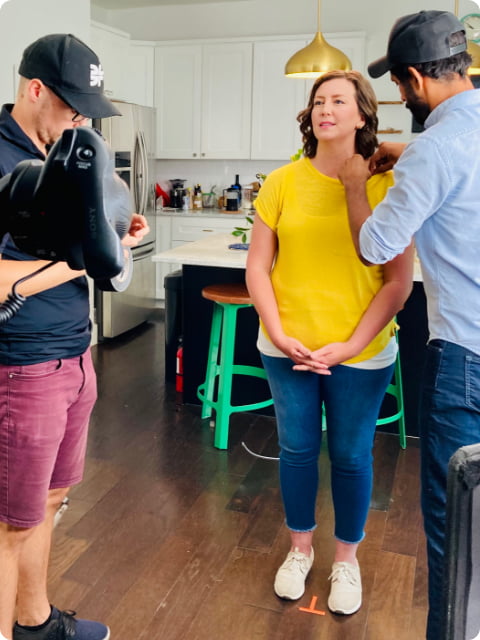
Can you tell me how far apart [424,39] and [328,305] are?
75 cm

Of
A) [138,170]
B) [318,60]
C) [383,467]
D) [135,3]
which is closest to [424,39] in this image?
[383,467]

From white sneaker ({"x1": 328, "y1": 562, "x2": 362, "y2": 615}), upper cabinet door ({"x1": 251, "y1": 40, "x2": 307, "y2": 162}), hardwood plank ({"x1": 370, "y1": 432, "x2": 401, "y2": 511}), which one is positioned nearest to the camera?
white sneaker ({"x1": 328, "y1": 562, "x2": 362, "y2": 615})

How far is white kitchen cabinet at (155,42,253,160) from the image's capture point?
6199 millimetres

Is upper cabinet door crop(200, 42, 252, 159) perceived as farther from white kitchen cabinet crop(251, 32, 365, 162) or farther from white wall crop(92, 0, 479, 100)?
white wall crop(92, 0, 479, 100)

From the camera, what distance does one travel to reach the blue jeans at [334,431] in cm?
200

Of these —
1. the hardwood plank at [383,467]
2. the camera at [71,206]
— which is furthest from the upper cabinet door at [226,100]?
the camera at [71,206]

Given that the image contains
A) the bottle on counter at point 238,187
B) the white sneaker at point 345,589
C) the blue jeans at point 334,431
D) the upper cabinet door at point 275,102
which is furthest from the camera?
the bottle on counter at point 238,187

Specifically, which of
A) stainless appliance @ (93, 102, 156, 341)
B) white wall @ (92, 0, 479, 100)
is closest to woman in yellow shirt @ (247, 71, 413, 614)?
stainless appliance @ (93, 102, 156, 341)

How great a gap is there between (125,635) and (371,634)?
0.71 metres

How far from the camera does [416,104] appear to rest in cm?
156

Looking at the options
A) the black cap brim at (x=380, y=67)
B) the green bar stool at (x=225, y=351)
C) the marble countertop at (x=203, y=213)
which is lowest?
the green bar stool at (x=225, y=351)

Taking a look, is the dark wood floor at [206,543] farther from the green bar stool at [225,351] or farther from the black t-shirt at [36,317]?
the black t-shirt at [36,317]

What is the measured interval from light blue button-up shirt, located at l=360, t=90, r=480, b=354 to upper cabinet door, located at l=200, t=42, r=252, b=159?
16.2 ft

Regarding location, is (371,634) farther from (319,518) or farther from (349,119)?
(349,119)
